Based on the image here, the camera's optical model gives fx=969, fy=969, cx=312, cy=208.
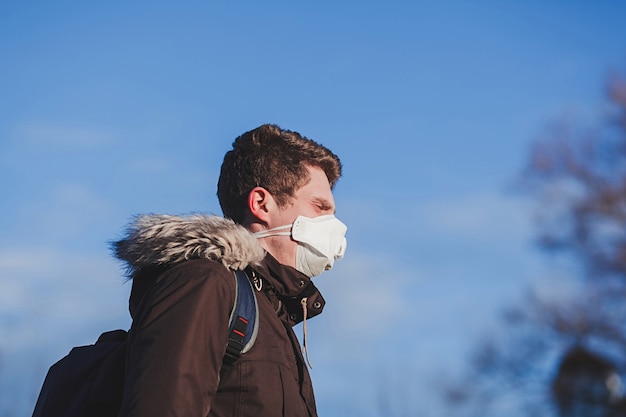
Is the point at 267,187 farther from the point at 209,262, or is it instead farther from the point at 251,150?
the point at 209,262

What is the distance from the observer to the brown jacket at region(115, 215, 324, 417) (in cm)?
274

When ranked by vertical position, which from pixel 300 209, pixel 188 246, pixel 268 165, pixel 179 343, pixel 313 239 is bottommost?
pixel 179 343

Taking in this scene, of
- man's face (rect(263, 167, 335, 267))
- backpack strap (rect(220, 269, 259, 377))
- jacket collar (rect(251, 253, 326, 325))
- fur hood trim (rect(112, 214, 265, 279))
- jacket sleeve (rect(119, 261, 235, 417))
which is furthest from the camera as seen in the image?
man's face (rect(263, 167, 335, 267))

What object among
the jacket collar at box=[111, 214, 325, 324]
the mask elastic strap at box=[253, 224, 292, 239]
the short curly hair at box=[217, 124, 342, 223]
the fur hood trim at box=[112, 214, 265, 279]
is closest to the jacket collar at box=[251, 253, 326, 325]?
the jacket collar at box=[111, 214, 325, 324]

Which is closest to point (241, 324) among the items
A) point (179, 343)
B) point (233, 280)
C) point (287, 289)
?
point (233, 280)

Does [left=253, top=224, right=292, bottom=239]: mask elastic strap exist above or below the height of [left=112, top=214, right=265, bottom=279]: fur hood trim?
above

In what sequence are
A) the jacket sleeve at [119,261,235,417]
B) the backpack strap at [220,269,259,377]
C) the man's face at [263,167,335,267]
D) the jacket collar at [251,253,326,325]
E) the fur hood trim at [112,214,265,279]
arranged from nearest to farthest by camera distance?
the jacket sleeve at [119,261,235,417], the backpack strap at [220,269,259,377], the fur hood trim at [112,214,265,279], the jacket collar at [251,253,326,325], the man's face at [263,167,335,267]

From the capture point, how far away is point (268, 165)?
380 centimetres

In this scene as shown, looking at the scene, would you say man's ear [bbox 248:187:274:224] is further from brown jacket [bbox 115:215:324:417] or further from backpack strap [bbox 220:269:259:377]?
backpack strap [bbox 220:269:259:377]

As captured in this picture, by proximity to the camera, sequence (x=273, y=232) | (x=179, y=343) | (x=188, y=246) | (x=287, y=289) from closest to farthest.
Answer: (x=179, y=343)
(x=188, y=246)
(x=287, y=289)
(x=273, y=232)

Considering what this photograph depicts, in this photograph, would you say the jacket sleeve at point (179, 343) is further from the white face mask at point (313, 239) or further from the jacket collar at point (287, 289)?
the white face mask at point (313, 239)

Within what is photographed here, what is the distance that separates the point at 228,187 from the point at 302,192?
297 mm

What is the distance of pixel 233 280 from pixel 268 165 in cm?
84

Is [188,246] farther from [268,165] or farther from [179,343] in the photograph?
[268,165]
